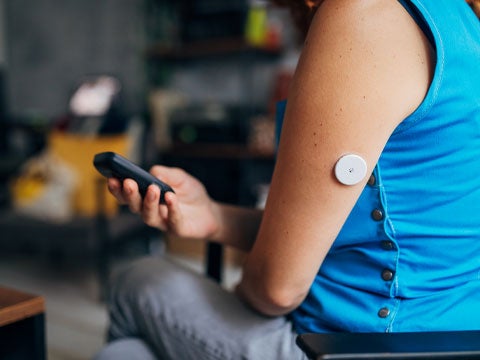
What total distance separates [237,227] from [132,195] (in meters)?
0.28

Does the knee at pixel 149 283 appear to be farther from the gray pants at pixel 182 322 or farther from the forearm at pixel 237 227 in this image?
the forearm at pixel 237 227

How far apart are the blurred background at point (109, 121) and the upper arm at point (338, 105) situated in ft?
5.05

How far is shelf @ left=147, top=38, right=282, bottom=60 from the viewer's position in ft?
10.6

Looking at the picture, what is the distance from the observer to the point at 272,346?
2.52 feet

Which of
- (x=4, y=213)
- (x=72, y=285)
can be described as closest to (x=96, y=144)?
(x=4, y=213)

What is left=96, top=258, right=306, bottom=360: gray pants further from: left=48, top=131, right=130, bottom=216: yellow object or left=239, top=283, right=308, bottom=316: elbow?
left=48, top=131, right=130, bottom=216: yellow object

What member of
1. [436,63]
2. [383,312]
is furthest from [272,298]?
[436,63]

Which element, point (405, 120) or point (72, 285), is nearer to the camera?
point (405, 120)

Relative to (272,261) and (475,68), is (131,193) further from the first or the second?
(475,68)

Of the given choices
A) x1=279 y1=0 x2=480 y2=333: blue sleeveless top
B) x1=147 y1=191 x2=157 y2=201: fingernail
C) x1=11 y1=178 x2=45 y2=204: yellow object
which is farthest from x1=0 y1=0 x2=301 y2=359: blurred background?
x1=279 y1=0 x2=480 y2=333: blue sleeveless top

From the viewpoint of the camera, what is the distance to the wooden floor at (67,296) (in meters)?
2.00

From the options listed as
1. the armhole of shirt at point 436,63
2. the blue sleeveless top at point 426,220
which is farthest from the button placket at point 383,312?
the armhole of shirt at point 436,63

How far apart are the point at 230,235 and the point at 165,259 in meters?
0.13

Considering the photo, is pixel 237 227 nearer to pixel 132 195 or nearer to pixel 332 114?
pixel 132 195
